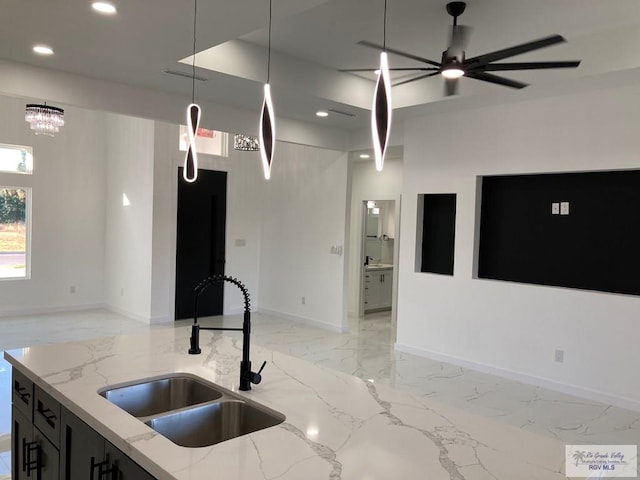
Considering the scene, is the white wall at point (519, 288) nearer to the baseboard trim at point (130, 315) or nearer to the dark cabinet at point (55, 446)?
the baseboard trim at point (130, 315)

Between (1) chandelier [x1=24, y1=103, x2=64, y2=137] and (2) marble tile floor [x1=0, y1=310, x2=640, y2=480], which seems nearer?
(2) marble tile floor [x1=0, y1=310, x2=640, y2=480]

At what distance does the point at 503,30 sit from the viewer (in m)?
4.05

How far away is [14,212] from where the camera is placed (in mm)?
7656

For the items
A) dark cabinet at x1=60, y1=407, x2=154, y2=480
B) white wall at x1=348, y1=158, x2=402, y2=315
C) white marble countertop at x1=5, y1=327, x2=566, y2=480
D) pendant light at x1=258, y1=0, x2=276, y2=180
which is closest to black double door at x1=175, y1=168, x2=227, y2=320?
white wall at x1=348, y1=158, x2=402, y2=315

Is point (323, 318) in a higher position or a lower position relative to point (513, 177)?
lower

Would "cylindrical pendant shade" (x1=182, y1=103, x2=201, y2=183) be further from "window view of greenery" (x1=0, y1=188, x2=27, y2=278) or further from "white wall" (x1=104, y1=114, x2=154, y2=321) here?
"window view of greenery" (x1=0, y1=188, x2=27, y2=278)

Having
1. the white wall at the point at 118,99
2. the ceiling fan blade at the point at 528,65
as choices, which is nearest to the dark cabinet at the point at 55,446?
the white wall at the point at 118,99

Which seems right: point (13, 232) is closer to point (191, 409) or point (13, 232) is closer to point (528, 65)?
point (191, 409)

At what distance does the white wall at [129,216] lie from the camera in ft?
24.3

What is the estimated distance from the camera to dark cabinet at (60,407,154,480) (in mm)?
1575

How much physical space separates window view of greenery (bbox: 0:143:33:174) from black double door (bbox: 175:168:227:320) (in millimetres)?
2349

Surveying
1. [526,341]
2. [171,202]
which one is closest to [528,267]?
[526,341]

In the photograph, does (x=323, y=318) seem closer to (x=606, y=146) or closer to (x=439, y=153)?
(x=439, y=153)

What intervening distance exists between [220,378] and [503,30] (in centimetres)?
355
